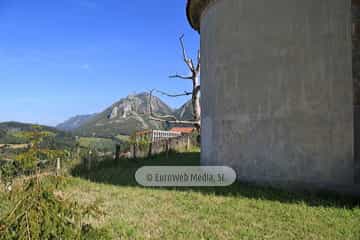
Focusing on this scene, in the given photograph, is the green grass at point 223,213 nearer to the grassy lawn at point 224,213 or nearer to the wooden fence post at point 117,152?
the grassy lawn at point 224,213

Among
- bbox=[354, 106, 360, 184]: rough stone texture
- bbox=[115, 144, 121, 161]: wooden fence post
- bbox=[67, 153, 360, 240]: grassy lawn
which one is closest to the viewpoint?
bbox=[67, 153, 360, 240]: grassy lawn

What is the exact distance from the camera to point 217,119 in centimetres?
781

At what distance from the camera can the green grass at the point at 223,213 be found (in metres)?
4.18

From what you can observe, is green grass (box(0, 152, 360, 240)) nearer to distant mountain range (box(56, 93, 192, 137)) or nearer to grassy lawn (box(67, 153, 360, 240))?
grassy lawn (box(67, 153, 360, 240))

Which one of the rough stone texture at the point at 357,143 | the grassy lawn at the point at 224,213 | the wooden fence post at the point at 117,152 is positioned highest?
the rough stone texture at the point at 357,143

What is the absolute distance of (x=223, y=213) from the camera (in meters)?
5.11

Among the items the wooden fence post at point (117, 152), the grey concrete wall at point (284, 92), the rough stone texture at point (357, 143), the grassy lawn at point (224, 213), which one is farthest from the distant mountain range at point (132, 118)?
the rough stone texture at point (357, 143)

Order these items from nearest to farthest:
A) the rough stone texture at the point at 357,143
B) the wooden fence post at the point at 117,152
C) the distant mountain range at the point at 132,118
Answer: the rough stone texture at the point at 357,143, the wooden fence post at the point at 117,152, the distant mountain range at the point at 132,118

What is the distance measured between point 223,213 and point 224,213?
0.02 metres

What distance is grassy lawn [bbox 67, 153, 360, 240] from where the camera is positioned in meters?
4.18

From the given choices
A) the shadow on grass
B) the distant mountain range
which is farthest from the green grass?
the distant mountain range

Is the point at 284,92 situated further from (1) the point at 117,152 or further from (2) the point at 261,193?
(1) the point at 117,152

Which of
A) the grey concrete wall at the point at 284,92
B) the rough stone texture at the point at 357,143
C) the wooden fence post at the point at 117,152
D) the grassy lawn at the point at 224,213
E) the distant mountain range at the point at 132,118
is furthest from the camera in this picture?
the distant mountain range at the point at 132,118

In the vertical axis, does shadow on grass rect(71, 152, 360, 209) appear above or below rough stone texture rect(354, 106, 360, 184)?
below
